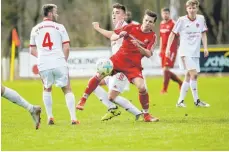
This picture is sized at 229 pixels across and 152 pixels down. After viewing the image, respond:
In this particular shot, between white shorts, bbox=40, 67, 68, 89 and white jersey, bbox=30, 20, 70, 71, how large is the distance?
7 centimetres

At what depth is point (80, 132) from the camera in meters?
13.1

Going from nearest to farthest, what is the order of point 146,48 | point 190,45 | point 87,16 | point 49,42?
point 49,42, point 146,48, point 190,45, point 87,16

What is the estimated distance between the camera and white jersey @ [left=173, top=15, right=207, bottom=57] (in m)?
18.7

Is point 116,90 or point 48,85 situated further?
point 116,90

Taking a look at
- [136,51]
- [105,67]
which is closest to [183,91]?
[136,51]

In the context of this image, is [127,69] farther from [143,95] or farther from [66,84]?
[66,84]

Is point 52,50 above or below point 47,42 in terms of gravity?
below

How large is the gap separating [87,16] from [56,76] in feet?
125

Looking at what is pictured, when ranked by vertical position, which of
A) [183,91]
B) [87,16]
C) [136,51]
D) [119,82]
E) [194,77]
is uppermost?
[136,51]

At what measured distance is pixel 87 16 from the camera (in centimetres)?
5247

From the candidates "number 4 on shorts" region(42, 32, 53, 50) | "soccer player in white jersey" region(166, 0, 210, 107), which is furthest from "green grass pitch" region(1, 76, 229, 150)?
"number 4 on shorts" region(42, 32, 53, 50)

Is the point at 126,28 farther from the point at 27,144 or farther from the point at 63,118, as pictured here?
the point at 27,144

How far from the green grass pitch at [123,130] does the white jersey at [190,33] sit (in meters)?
1.15

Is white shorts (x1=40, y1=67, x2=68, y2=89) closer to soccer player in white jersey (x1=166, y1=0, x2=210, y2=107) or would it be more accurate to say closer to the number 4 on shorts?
the number 4 on shorts
